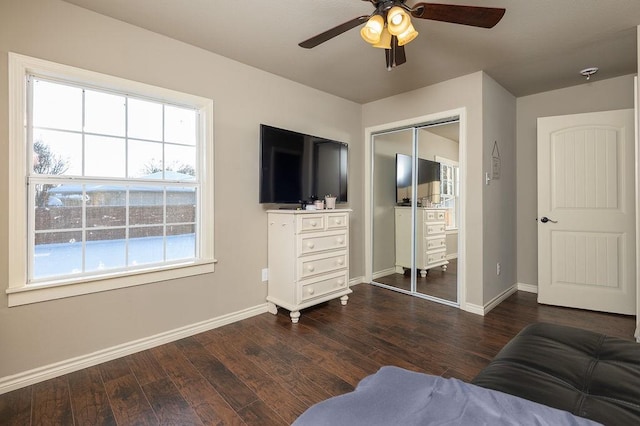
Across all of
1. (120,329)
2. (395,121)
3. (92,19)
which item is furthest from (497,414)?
(395,121)

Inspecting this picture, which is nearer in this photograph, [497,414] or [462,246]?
[497,414]

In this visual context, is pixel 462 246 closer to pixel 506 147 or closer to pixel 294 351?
pixel 506 147

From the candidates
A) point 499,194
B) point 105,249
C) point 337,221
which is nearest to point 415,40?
point 337,221

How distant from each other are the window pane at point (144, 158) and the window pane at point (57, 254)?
0.59 metres

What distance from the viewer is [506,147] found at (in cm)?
357

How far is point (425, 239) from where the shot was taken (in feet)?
12.0

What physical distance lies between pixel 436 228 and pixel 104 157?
131 inches

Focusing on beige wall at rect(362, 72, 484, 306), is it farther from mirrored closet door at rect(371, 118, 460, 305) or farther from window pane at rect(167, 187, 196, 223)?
window pane at rect(167, 187, 196, 223)

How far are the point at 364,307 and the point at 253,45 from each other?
2737mm

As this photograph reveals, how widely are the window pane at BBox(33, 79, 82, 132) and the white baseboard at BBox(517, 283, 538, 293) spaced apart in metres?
4.91

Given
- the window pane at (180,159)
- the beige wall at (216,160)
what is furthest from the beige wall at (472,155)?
the window pane at (180,159)

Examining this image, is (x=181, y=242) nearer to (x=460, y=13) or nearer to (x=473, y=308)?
(x=460, y=13)

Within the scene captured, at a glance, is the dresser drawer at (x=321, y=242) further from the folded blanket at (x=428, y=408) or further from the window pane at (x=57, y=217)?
the folded blanket at (x=428, y=408)

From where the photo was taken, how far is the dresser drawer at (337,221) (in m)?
3.02
